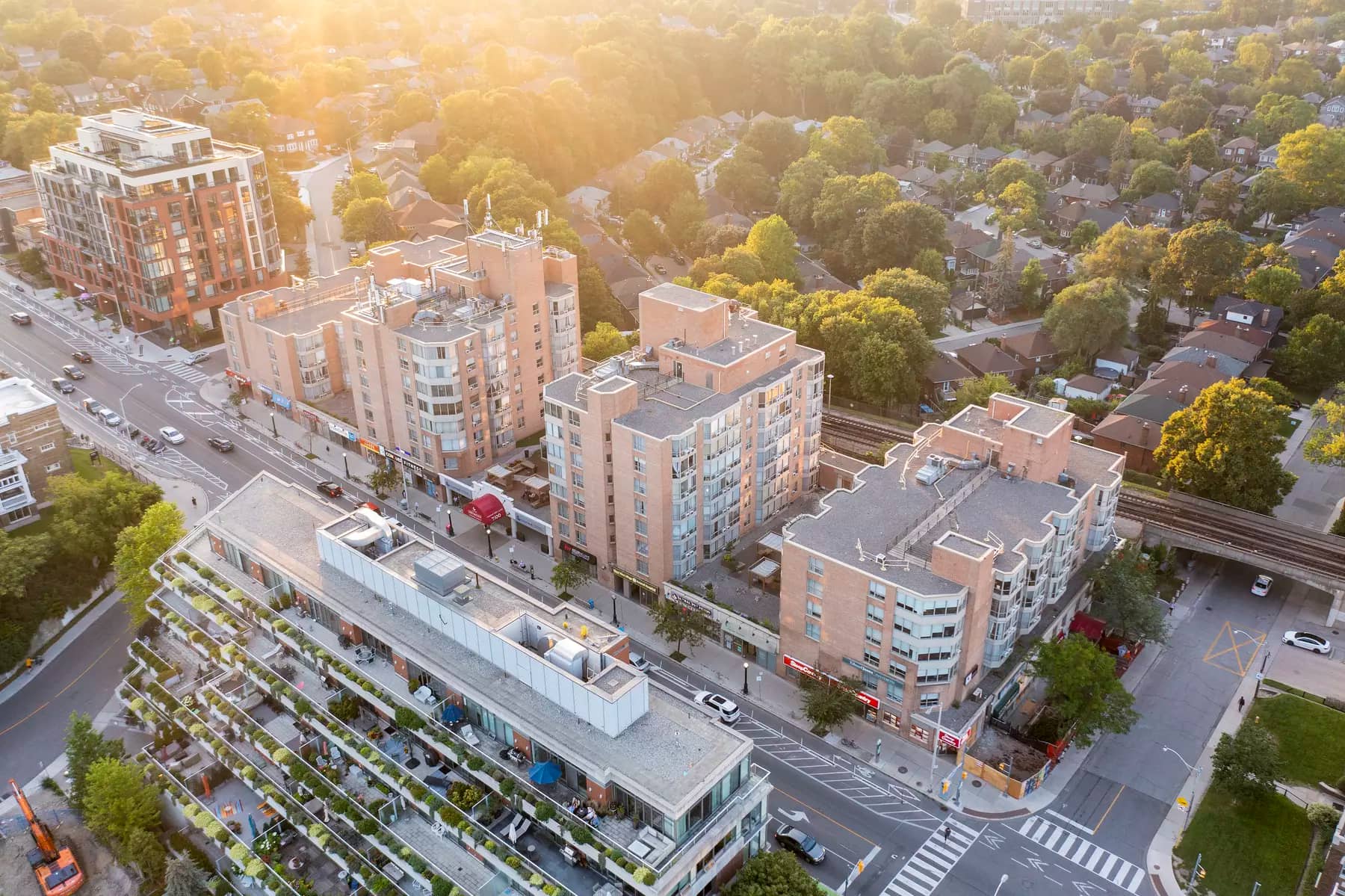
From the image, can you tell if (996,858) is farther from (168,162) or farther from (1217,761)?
(168,162)

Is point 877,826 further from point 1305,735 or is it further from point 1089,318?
point 1089,318

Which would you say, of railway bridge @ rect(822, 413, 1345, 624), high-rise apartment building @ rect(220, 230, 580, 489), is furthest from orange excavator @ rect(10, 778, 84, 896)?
railway bridge @ rect(822, 413, 1345, 624)

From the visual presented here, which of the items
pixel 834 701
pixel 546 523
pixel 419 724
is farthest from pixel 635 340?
pixel 419 724

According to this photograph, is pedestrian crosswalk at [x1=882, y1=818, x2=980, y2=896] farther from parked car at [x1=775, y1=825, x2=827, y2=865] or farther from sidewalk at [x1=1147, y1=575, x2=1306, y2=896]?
sidewalk at [x1=1147, y1=575, x2=1306, y2=896]

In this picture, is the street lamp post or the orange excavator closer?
the orange excavator

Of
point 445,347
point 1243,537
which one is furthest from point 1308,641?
point 445,347

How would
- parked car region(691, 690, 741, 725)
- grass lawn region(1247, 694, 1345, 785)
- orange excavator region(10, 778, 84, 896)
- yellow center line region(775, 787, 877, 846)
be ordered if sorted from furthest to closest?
parked car region(691, 690, 741, 725)
grass lawn region(1247, 694, 1345, 785)
yellow center line region(775, 787, 877, 846)
orange excavator region(10, 778, 84, 896)

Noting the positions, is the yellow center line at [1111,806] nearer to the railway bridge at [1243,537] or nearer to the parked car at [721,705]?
the parked car at [721,705]
